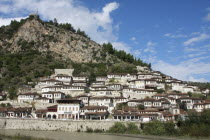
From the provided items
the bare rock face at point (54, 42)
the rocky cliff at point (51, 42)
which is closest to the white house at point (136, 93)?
the rocky cliff at point (51, 42)

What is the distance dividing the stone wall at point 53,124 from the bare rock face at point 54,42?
197ft

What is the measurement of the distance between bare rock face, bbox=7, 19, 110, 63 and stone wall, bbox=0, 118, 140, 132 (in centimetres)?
6012

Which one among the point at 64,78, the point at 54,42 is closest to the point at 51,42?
the point at 54,42

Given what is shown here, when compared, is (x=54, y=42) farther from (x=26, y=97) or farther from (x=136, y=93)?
(x=136, y=93)

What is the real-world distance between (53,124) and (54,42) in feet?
245

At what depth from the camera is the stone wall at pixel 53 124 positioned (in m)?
47.2

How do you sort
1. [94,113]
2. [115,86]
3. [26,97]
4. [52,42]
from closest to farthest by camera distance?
1. [94,113]
2. [26,97]
3. [115,86]
4. [52,42]

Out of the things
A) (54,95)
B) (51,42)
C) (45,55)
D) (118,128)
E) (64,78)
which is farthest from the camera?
(51,42)

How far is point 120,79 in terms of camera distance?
75.7 m

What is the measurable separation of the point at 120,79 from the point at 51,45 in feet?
173

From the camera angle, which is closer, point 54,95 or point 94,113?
point 94,113

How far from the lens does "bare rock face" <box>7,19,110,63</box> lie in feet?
367

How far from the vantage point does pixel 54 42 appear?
11719 cm

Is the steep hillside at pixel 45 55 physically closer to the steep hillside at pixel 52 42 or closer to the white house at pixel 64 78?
the steep hillside at pixel 52 42
